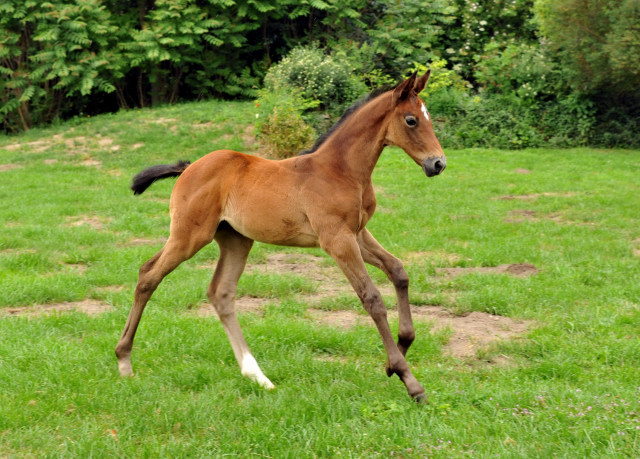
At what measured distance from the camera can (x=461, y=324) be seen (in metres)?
6.05

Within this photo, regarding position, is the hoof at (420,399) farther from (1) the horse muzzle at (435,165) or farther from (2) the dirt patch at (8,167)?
(2) the dirt patch at (8,167)

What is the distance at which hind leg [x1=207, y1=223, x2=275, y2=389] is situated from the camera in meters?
5.12

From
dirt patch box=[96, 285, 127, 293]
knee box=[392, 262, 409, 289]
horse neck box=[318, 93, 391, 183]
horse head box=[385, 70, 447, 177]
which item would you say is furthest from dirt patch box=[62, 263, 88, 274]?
horse head box=[385, 70, 447, 177]

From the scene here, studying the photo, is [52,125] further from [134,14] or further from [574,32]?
[574,32]

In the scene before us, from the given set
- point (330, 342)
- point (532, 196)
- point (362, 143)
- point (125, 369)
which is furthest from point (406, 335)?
point (532, 196)

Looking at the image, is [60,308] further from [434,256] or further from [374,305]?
[434,256]

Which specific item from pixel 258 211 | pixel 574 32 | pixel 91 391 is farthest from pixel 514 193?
pixel 91 391

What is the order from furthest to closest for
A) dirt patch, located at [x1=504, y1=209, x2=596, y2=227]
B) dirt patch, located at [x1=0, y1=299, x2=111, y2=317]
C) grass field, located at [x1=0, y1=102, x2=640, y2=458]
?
dirt patch, located at [x1=504, y1=209, x2=596, y2=227]
dirt patch, located at [x1=0, y1=299, x2=111, y2=317]
grass field, located at [x1=0, y1=102, x2=640, y2=458]

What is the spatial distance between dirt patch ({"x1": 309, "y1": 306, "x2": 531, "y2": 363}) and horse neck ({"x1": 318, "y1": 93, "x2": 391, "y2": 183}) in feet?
5.55

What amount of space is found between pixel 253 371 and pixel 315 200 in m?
1.31

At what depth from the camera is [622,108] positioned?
55.6 feet

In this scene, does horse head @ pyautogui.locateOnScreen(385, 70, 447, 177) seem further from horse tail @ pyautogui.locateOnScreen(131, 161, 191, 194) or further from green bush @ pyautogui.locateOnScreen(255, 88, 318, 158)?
green bush @ pyautogui.locateOnScreen(255, 88, 318, 158)

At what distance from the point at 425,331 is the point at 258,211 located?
191 centimetres

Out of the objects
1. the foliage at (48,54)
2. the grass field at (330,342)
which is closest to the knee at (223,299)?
the grass field at (330,342)
